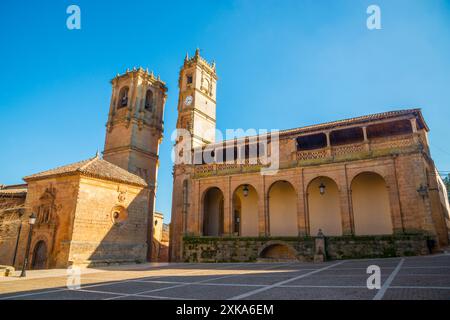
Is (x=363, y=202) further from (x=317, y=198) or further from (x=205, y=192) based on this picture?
(x=205, y=192)

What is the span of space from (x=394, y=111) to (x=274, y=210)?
10887 millimetres

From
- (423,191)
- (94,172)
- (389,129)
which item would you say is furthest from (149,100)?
(423,191)

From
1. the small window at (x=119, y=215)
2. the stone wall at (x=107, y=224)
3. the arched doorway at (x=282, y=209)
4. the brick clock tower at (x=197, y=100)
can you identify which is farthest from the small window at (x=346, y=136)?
the small window at (x=119, y=215)

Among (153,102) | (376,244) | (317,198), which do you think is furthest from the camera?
(153,102)

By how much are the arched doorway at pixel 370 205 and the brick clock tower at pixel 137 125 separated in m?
20.0

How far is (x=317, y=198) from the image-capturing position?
71.9 feet

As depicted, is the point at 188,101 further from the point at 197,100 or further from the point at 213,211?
the point at 213,211

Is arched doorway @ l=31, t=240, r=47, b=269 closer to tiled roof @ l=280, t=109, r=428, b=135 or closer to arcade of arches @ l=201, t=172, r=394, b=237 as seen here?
arcade of arches @ l=201, t=172, r=394, b=237

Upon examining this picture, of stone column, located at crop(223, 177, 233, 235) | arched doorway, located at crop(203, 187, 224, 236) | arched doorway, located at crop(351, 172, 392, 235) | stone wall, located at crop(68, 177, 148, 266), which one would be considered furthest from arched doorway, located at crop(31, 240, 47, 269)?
arched doorway, located at crop(351, 172, 392, 235)

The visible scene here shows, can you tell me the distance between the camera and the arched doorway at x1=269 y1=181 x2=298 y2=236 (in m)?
22.6

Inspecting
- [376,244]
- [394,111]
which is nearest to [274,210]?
[376,244]

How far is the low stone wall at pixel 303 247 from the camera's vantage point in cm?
1614

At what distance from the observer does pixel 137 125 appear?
3312cm

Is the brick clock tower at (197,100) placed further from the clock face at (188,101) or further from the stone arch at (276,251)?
the stone arch at (276,251)
